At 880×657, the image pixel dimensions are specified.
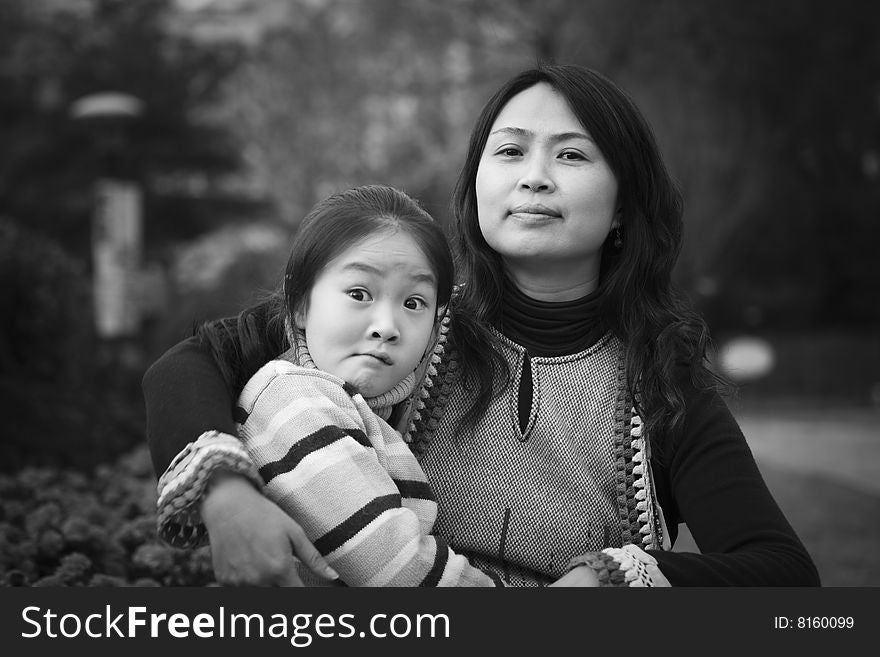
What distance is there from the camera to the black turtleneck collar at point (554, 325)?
2.37 m

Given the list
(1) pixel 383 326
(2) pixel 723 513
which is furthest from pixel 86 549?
(2) pixel 723 513

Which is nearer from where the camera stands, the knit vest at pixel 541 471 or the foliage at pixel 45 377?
the knit vest at pixel 541 471

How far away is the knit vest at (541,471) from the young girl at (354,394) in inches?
7.9

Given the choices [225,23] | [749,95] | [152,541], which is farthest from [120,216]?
[225,23]

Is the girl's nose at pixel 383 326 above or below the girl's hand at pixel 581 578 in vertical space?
above

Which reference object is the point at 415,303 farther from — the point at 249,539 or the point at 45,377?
the point at 45,377

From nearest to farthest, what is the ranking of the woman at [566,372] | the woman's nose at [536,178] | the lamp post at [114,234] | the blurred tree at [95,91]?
the woman at [566,372] < the woman's nose at [536,178] < the lamp post at [114,234] < the blurred tree at [95,91]

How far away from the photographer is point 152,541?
307 centimetres

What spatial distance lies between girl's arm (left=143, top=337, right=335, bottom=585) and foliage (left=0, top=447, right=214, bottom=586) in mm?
826

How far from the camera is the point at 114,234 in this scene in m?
11.3

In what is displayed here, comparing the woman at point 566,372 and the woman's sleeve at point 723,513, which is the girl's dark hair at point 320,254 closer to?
the woman at point 566,372

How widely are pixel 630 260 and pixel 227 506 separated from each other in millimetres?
1134

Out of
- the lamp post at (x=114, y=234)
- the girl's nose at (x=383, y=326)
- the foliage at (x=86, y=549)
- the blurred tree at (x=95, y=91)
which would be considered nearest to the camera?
the girl's nose at (x=383, y=326)

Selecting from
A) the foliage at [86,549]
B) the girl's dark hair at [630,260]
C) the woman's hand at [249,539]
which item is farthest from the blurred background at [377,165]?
the woman's hand at [249,539]
